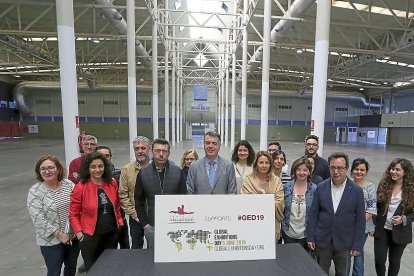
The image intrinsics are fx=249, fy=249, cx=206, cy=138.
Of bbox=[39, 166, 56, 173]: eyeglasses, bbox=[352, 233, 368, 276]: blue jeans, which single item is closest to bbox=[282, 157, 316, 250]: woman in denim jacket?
bbox=[352, 233, 368, 276]: blue jeans

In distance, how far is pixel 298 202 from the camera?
2.63 m

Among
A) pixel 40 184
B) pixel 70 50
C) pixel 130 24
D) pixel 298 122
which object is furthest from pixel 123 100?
pixel 40 184

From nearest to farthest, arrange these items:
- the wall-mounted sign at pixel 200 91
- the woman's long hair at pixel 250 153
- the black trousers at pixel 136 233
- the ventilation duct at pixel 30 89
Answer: the black trousers at pixel 136 233 → the woman's long hair at pixel 250 153 → the ventilation duct at pixel 30 89 → the wall-mounted sign at pixel 200 91

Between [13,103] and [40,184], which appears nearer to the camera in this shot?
[40,184]

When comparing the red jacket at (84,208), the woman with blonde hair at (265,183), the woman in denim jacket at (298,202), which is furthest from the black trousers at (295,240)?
the red jacket at (84,208)

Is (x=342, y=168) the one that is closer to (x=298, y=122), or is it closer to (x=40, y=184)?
(x=40, y=184)

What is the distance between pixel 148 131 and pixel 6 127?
15.5 meters

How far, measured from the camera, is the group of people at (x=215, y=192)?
237 cm

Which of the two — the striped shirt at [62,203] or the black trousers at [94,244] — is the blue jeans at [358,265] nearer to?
the black trousers at [94,244]

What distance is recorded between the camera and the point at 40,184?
7.88 ft

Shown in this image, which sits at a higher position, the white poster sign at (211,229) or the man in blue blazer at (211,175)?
the man in blue blazer at (211,175)

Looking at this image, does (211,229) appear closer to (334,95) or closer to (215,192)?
(215,192)

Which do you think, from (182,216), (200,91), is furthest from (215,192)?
(200,91)

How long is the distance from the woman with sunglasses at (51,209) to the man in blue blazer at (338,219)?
2429 millimetres
